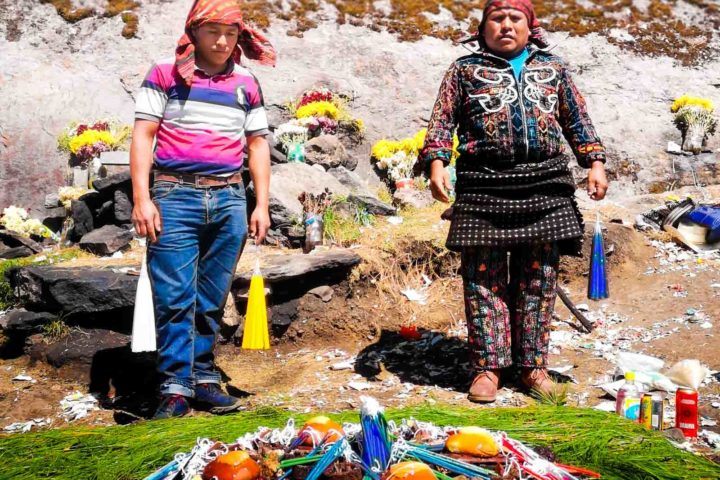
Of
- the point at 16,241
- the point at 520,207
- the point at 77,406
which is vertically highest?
the point at 520,207

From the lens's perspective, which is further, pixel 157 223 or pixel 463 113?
pixel 463 113

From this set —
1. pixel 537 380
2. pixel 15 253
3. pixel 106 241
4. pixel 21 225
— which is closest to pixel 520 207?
pixel 537 380

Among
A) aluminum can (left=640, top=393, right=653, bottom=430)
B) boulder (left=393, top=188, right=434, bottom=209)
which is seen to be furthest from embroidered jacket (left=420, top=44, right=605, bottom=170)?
boulder (left=393, top=188, right=434, bottom=209)

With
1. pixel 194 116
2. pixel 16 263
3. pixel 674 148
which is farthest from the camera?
pixel 674 148

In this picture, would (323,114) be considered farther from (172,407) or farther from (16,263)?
(172,407)

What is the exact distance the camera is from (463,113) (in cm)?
378

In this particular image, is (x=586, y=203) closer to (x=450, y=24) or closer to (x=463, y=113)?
(x=463, y=113)

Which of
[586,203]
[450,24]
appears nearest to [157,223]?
[586,203]

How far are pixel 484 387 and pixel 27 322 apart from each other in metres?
3.42

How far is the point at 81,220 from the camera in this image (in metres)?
7.09

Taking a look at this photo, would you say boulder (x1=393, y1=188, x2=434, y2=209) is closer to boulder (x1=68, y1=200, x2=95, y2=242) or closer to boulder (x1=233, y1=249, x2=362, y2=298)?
boulder (x1=233, y1=249, x2=362, y2=298)

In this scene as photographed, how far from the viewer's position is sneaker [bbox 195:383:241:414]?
3.62 m

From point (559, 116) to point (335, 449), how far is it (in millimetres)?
2450

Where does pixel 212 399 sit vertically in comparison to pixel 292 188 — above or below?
below
